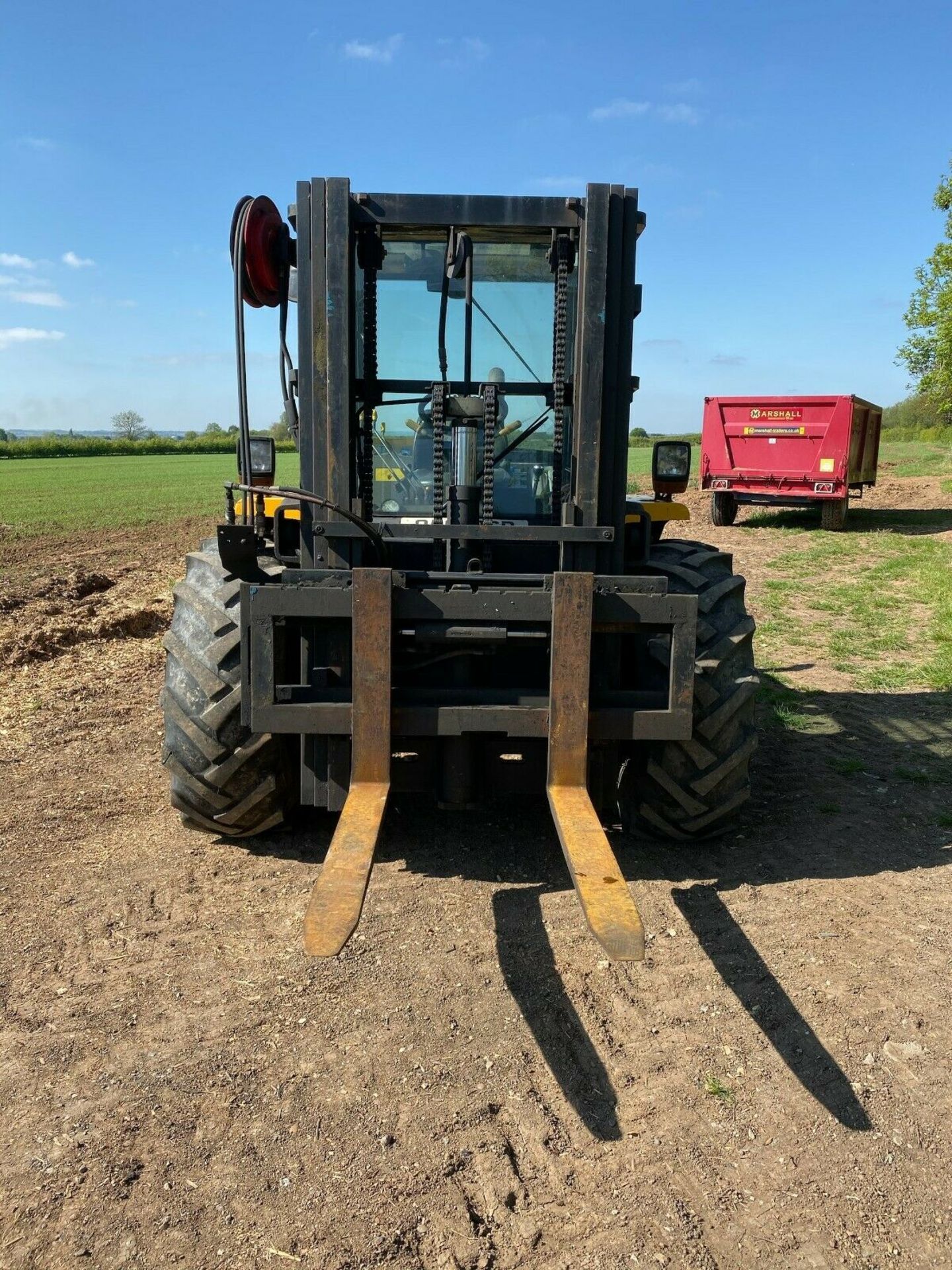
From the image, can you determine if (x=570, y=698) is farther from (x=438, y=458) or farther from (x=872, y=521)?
(x=872, y=521)

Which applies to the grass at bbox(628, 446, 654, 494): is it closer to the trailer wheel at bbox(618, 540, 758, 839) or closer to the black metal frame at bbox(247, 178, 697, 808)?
the trailer wheel at bbox(618, 540, 758, 839)

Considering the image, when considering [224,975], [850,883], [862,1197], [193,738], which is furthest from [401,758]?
[862,1197]

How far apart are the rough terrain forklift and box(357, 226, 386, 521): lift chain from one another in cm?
1

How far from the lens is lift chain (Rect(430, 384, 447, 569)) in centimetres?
425

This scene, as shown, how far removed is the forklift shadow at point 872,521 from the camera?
20.3 meters

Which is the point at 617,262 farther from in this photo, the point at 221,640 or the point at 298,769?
the point at 298,769

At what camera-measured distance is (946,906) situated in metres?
4.18

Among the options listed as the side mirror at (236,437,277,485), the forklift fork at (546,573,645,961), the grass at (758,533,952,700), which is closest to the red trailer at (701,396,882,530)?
the grass at (758,533,952,700)

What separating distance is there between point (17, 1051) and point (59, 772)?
284 cm

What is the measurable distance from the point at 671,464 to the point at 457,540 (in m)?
1.39

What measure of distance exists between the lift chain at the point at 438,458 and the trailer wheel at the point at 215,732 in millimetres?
885

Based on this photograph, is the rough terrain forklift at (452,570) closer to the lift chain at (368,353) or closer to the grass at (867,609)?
the lift chain at (368,353)

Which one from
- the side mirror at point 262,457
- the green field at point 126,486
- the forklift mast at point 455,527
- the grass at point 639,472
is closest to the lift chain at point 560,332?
the forklift mast at point 455,527

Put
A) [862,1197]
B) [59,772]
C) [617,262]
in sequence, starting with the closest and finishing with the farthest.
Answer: [862,1197], [617,262], [59,772]
